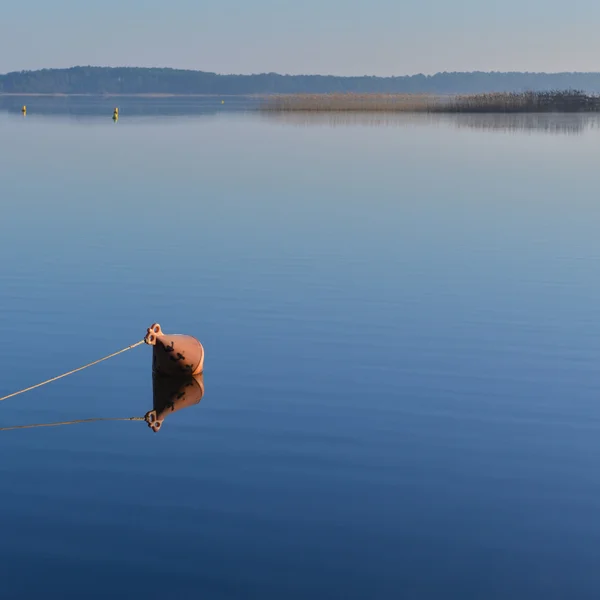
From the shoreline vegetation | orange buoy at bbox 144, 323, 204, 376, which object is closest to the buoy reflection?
orange buoy at bbox 144, 323, 204, 376

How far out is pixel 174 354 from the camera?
14.8 metres

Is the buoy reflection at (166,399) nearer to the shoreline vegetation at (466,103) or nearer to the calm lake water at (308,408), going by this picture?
the calm lake water at (308,408)

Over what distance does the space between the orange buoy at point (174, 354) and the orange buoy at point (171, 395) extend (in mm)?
112

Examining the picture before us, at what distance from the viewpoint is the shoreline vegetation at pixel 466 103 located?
9638cm

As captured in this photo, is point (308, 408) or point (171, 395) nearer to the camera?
point (308, 408)

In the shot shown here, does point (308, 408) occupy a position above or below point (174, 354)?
below

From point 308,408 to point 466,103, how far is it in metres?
96.5

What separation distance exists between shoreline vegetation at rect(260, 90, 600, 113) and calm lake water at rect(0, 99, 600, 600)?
6675cm

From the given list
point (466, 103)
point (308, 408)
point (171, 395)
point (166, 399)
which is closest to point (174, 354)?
point (171, 395)

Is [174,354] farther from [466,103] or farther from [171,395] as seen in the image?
[466,103]

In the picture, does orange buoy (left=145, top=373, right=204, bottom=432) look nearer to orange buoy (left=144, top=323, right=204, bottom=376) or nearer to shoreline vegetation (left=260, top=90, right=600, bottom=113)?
orange buoy (left=144, top=323, right=204, bottom=376)

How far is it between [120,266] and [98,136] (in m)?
50.5

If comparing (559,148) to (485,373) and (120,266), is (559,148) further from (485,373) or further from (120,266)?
(485,373)

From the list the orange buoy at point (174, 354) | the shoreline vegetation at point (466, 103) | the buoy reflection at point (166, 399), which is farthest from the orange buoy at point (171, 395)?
the shoreline vegetation at point (466, 103)
